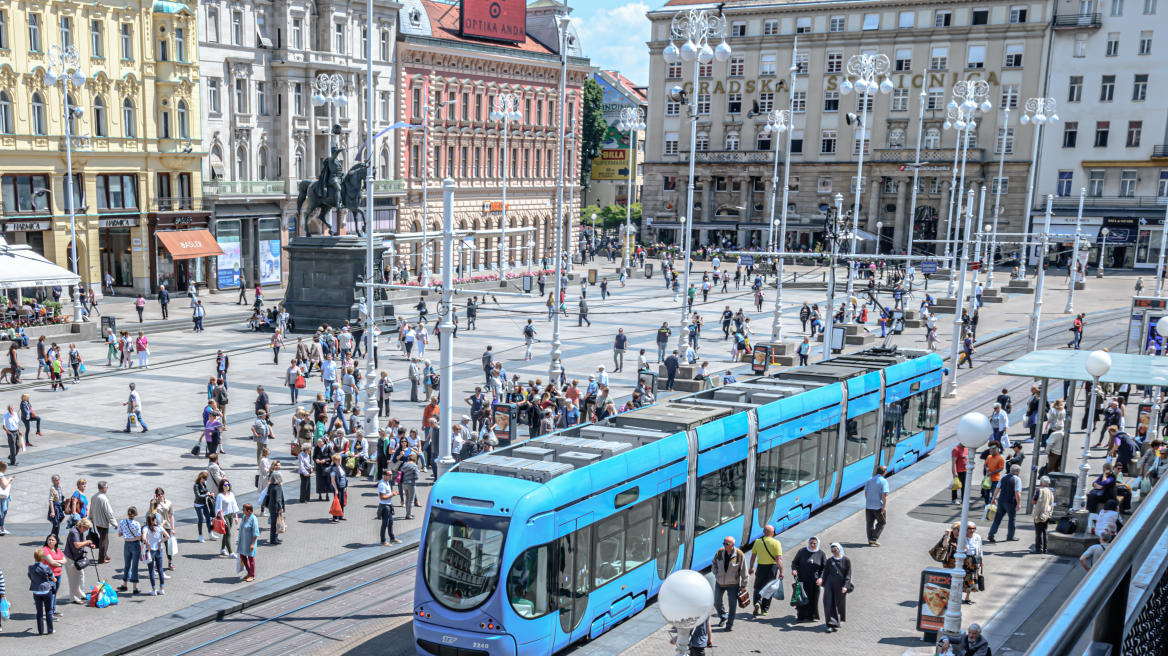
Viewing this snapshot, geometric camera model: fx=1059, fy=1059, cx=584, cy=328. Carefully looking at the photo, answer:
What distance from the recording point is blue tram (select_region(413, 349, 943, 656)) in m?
14.2

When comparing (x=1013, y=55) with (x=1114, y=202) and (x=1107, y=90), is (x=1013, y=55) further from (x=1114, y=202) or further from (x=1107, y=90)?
(x=1114, y=202)

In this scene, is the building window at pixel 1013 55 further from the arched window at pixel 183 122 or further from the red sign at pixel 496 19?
the arched window at pixel 183 122

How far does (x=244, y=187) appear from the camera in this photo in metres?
62.3

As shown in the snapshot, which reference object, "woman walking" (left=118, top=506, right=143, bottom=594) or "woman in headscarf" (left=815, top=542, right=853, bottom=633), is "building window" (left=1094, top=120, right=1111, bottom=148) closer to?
"woman in headscarf" (left=815, top=542, right=853, bottom=633)

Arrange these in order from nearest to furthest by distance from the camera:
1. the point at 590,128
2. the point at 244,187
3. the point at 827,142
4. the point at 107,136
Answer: the point at 107,136 → the point at 244,187 → the point at 827,142 → the point at 590,128

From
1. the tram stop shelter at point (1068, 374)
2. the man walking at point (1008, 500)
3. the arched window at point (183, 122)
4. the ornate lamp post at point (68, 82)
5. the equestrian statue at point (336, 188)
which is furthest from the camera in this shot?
the arched window at point (183, 122)

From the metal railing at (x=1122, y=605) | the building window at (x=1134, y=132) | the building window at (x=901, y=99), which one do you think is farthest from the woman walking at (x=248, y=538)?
the building window at (x=901, y=99)

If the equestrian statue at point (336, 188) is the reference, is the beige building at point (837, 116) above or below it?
above

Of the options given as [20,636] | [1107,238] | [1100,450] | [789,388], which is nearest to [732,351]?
[1100,450]

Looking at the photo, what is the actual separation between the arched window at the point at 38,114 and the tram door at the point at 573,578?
153ft

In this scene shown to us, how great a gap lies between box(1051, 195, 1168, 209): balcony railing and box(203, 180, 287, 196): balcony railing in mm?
61791

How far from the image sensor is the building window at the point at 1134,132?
85.5 m

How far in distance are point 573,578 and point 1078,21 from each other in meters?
87.4

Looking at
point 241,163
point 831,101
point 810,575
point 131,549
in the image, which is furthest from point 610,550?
point 831,101
